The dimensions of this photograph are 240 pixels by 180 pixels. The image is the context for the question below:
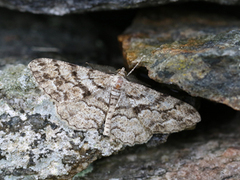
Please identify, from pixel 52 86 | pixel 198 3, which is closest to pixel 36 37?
pixel 52 86

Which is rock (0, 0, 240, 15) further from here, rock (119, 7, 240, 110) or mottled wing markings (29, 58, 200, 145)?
mottled wing markings (29, 58, 200, 145)

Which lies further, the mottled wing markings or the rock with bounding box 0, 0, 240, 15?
the rock with bounding box 0, 0, 240, 15

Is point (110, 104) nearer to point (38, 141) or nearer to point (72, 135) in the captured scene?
point (72, 135)

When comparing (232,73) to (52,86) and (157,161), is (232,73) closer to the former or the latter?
(157,161)

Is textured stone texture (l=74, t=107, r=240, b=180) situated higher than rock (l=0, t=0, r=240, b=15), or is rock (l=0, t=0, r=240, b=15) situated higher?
rock (l=0, t=0, r=240, b=15)

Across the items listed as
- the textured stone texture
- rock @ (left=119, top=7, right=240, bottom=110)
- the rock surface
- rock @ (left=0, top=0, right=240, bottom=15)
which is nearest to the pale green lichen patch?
the rock surface

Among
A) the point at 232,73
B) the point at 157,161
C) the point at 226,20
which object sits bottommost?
the point at 157,161
